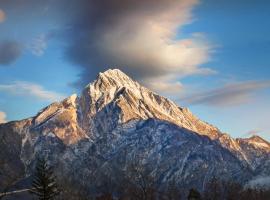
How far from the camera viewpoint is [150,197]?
15738cm

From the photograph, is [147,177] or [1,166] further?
[147,177]

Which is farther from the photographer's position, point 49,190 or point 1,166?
point 49,190

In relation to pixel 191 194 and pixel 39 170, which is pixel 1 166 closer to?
pixel 39 170

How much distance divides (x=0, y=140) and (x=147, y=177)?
59867 millimetres

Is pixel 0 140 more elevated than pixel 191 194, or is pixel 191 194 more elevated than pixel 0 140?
pixel 0 140

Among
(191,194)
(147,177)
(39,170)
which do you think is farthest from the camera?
(147,177)

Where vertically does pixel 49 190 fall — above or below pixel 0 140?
below

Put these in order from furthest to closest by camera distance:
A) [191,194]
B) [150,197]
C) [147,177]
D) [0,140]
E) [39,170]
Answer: [150,197], [147,177], [191,194], [39,170], [0,140]

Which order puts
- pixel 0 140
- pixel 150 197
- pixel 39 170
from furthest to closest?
pixel 150 197 → pixel 39 170 → pixel 0 140

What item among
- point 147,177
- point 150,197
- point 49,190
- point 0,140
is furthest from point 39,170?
point 150,197

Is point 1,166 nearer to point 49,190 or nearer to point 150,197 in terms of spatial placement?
point 49,190

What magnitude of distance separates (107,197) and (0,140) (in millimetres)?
82766

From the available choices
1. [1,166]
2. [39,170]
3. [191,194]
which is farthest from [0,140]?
[191,194]

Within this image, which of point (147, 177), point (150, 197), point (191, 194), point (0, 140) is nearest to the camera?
point (0, 140)
